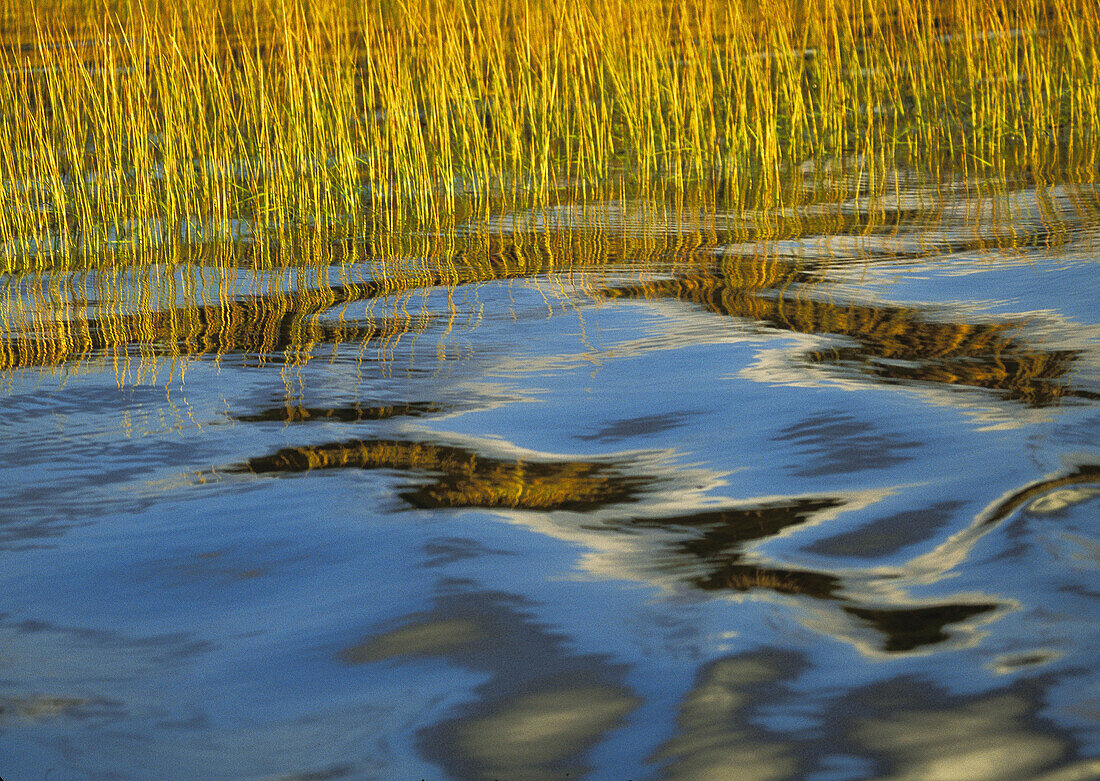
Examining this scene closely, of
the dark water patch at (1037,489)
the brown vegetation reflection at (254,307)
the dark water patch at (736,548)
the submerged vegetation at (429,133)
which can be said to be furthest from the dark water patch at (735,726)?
the submerged vegetation at (429,133)

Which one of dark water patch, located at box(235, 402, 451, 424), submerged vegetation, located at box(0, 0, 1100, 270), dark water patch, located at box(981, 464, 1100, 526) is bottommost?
dark water patch, located at box(981, 464, 1100, 526)

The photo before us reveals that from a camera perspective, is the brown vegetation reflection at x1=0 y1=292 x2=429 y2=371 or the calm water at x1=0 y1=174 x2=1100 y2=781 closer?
the calm water at x1=0 y1=174 x2=1100 y2=781

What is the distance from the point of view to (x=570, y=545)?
3.38 feet

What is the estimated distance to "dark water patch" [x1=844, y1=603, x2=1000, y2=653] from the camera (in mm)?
826

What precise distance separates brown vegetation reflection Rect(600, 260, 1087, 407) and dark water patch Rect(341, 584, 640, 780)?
76 centimetres

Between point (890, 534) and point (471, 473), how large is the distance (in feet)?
1.55

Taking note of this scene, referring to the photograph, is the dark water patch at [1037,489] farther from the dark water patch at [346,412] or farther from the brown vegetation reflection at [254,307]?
the brown vegetation reflection at [254,307]

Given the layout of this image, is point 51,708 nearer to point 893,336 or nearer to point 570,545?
point 570,545

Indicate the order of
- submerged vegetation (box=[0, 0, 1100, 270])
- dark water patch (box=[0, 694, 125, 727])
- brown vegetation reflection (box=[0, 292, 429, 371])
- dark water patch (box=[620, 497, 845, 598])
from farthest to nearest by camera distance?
1. submerged vegetation (box=[0, 0, 1100, 270])
2. brown vegetation reflection (box=[0, 292, 429, 371])
3. dark water patch (box=[620, 497, 845, 598])
4. dark water patch (box=[0, 694, 125, 727])

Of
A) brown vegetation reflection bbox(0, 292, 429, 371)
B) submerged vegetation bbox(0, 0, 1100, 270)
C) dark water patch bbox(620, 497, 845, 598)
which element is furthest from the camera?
submerged vegetation bbox(0, 0, 1100, 270)

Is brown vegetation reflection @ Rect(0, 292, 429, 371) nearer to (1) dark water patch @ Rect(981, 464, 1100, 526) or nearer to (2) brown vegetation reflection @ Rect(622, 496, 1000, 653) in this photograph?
(2) brown vegetation reflection @ Rect(622, 496, 1000, 653)

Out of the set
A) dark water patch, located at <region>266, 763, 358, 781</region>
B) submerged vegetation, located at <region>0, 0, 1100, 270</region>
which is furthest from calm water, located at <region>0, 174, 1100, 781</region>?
submerged vegetation, located at <region>0, 0, 1100, 270</region>

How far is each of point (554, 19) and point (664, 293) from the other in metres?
1.97

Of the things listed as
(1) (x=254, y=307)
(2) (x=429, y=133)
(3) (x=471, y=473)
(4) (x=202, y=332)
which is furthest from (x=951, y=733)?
(2) (x=429, y=133)
